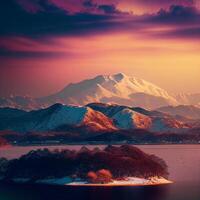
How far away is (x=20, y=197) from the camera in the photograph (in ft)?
400

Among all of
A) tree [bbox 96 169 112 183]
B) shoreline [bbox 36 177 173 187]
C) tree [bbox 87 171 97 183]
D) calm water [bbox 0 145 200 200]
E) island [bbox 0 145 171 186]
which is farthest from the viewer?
island [bbox 0 145 171 186]

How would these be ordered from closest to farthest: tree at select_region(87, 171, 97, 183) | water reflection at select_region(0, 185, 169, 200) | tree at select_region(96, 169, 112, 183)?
water reflection at select_region(0, 185, 169, 200), tree at select_region(87, 171, 97, 183), tree at select_region(96, 169, 112, 183)

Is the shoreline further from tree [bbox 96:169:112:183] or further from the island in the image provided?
tree [bbox 96:169:112:183]

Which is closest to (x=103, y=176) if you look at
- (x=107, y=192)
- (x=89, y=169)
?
(x=89, y=169)

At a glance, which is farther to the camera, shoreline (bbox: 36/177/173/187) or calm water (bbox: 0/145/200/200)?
shoreline (bbox: 36/177/173/187)

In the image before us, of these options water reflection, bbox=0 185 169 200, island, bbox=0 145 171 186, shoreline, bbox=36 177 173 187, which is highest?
island, bbox=0 145 171 186

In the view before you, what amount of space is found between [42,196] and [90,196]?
28.4 ft

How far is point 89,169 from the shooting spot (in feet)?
477

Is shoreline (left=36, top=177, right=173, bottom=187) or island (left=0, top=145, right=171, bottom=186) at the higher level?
island (left=0, top=145, right=171, bottom=186)

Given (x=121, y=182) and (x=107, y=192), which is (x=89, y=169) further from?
(x=107, y=192)

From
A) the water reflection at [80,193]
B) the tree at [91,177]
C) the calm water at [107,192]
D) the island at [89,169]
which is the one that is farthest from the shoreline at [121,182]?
the water reflection at [80,193]

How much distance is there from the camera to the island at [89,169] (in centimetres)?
14400

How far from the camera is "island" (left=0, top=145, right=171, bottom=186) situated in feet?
472

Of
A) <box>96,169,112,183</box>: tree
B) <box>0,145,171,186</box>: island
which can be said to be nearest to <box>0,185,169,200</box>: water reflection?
<box>96,169,112,183</box>: tree
